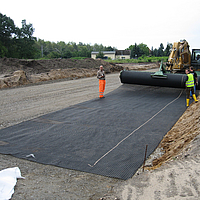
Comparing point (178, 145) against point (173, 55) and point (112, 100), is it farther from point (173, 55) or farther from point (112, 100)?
point (173, 55)

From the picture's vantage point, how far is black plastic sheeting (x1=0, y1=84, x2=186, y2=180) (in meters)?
4.07

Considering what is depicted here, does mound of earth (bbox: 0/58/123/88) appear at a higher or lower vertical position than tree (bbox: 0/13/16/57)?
lower

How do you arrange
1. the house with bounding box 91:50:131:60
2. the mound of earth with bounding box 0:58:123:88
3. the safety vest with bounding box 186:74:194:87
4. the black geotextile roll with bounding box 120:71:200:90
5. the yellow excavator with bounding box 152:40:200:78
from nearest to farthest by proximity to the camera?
the safety vest with bounding box 186:74:194:87 → the black geotextile roll with bounding box 120:71:200:90 → the yellow excavator with bounding box 152:40:200:78 → the mound of earth with bounding box 0:58:123:88 → the house with bounding box 91:50:131:60

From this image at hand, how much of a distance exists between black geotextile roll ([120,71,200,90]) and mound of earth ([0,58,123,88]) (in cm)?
797

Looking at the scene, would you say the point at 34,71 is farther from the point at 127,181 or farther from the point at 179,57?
the point at 127,181

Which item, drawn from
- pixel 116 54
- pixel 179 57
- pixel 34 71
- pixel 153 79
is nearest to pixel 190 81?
pixel 153 79

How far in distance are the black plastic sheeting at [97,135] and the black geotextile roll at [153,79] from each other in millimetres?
1378

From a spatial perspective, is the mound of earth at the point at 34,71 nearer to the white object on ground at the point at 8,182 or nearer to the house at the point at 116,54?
the white object on ground at the point at 8,182

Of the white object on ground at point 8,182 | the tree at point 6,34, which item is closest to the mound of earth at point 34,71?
the white object on ground at point 8,182

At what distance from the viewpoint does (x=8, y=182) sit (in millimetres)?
3225

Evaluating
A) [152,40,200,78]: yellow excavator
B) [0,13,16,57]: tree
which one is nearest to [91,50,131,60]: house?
[0,13,16,57]: tree

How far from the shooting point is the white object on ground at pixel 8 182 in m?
2.93

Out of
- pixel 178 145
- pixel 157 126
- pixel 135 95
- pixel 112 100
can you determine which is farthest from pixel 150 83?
pixel 178 145

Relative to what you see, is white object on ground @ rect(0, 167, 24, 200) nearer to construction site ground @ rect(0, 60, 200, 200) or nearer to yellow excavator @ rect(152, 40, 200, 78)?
construction site ground @ rect(0, 60, 200, 200)
